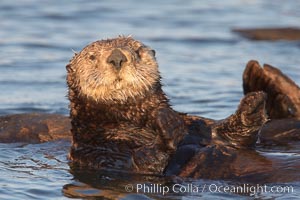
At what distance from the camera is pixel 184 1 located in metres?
14.8

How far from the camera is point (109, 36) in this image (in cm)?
1169

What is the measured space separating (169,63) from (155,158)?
16.9 feet

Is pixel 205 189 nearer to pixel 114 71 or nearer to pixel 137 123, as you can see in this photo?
pixel 137 123

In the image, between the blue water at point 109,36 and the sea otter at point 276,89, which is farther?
the sea otter at point 276,89

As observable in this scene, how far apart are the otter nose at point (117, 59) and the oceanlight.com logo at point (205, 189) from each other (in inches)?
31.9

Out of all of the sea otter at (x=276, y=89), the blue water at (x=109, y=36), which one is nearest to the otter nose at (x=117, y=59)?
the blue water at (x=109, y=36)

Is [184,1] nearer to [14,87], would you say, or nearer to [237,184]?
[14,87]

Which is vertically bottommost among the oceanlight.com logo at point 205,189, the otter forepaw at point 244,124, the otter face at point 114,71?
the oceanlight.com logo at point 205,189

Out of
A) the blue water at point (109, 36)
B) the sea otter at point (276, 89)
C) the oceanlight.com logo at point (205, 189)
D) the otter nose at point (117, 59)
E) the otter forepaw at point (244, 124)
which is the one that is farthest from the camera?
the sea otter at point (276, 89)

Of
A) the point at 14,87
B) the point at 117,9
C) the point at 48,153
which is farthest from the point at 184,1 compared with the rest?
the point at 48,153

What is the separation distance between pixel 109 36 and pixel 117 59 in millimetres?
5889

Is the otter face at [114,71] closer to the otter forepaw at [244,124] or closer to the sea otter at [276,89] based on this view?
the otter forepaw at [244,124]

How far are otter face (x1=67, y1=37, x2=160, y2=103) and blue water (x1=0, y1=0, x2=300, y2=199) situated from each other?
1.27 ft

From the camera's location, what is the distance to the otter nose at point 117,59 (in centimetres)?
584
